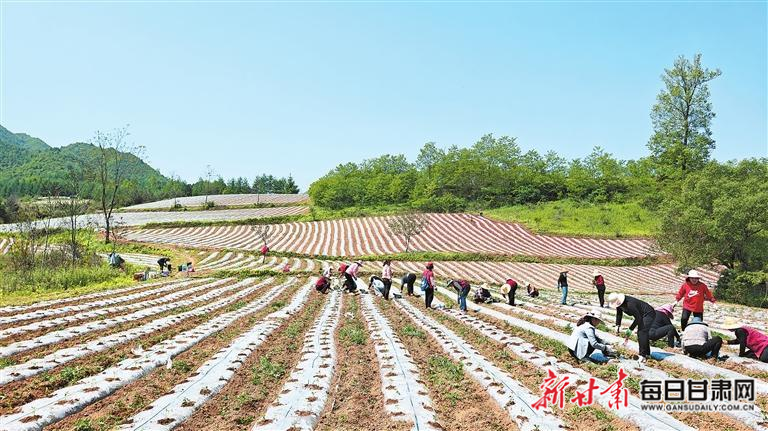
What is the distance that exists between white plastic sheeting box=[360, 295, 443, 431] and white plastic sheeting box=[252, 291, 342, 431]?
1.07 metres

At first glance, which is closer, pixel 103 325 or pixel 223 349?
pixel 223 349

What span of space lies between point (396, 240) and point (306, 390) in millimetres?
53659

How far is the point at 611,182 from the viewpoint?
86.8 metres

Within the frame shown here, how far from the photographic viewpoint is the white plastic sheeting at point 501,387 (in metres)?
6.67

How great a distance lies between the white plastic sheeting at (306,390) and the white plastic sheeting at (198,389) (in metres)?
1.20

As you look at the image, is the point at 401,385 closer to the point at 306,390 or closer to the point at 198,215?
the point at 306,390

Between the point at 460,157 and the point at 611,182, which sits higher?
the point at 460,157

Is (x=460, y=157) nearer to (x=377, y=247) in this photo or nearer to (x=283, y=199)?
(x=283, y=199)

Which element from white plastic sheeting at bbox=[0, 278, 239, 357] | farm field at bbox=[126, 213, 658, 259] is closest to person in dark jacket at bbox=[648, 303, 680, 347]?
white plastic sheeting at bbox=[0, 278, 239, 357]

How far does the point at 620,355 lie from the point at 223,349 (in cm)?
889

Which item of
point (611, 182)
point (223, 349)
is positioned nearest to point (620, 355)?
point (223, 349)

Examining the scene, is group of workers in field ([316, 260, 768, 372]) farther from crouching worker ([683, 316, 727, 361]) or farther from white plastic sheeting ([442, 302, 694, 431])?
white plastic sheeting ([442, 302, 694, 431])

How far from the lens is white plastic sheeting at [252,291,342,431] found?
6.65 m

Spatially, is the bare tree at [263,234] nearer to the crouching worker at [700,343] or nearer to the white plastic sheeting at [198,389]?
the white plastic sheeting at [198,389]
